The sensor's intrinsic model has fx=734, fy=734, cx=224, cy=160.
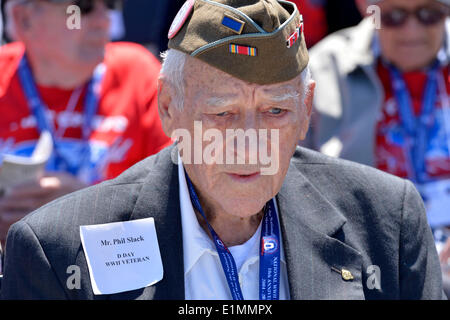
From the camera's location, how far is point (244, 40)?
6.98 feet

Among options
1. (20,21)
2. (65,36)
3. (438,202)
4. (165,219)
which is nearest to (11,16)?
(20,21)

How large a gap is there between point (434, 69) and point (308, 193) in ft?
5.84

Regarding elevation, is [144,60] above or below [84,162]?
above

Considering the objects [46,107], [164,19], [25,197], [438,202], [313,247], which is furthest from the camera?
[164,19]

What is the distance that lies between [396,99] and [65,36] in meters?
1.75

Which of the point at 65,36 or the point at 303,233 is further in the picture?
the point at 65,36

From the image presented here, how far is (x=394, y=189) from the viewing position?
2.48 meters

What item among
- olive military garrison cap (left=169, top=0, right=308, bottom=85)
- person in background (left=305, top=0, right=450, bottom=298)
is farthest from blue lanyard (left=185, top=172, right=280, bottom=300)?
person in background (left=305, top=0, right=450, bottom=298)

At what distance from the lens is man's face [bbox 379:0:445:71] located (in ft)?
12.8

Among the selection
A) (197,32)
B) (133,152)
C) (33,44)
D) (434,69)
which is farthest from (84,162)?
(434,69)

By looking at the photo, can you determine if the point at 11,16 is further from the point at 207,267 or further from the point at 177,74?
the point at 207,267

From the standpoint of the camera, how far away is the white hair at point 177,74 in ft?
7.25

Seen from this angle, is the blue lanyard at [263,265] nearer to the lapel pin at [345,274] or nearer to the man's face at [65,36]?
the lapel pin at [345,274]
